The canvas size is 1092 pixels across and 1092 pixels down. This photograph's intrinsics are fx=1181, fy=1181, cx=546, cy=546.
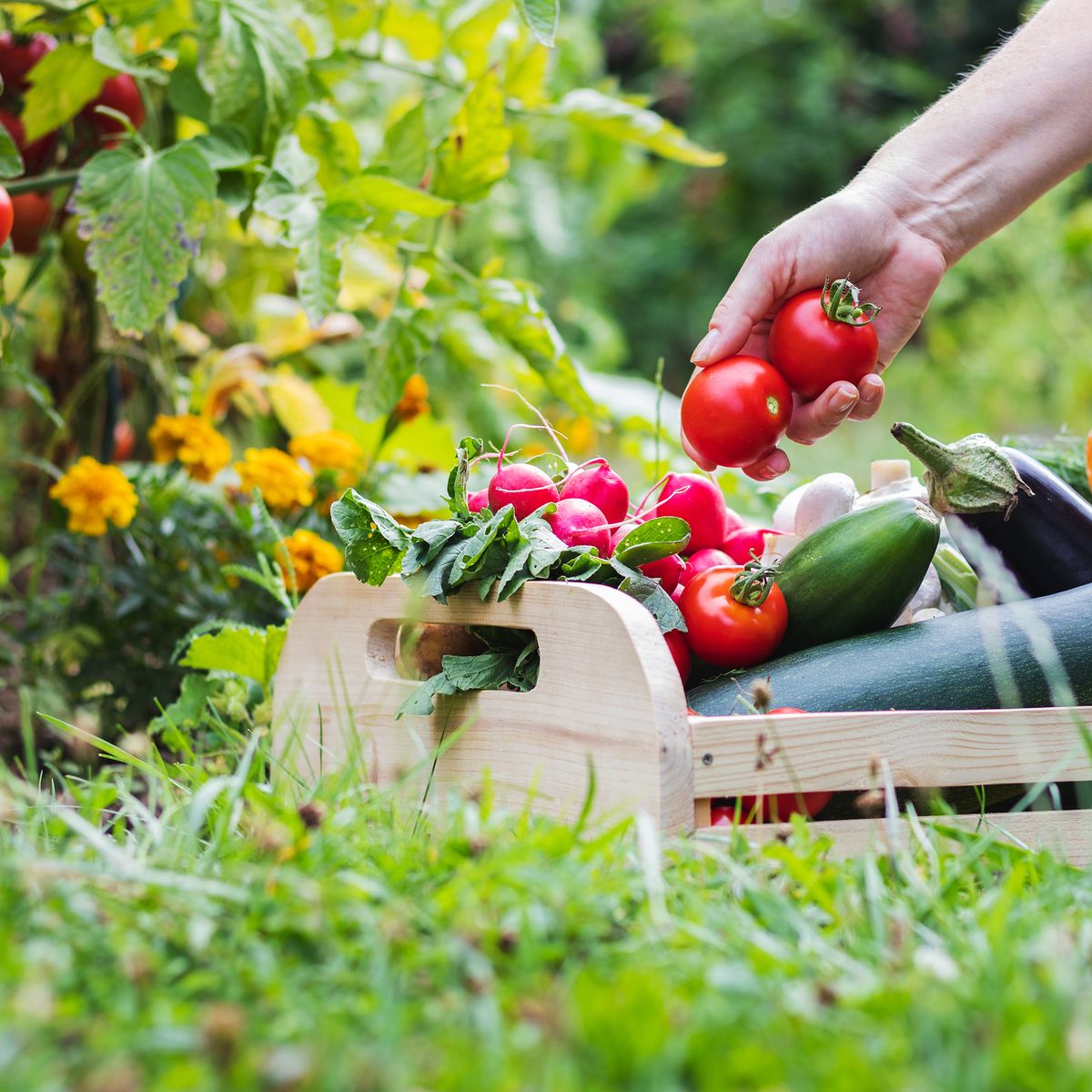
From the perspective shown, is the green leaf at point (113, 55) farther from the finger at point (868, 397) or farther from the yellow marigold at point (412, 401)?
the finger at point (868, 397)

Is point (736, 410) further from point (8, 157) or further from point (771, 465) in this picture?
point (8, 157)

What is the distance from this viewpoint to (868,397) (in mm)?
1627

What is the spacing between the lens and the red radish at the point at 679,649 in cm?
145

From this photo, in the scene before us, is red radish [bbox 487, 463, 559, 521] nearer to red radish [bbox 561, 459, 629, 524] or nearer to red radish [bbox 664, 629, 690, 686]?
red radish [bbox 561, 459, 629, 524]

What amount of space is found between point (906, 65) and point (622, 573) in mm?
8065

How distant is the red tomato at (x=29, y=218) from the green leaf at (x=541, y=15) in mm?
1001

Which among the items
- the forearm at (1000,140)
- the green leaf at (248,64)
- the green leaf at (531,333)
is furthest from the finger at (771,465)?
the green leaf at (248,64)

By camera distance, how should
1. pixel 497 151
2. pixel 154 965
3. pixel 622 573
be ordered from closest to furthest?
pixel 154 965 → pixel 622 573 → pixel 497 151

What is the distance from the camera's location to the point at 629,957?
0.81 metres

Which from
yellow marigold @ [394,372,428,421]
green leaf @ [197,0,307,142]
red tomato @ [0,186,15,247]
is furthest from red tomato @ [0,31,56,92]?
yellow marigold @ [394,372,428,421]

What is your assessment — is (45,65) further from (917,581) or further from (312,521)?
(917,581)

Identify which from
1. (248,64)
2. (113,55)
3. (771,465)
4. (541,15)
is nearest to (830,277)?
(771,465)

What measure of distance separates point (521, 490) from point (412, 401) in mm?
959

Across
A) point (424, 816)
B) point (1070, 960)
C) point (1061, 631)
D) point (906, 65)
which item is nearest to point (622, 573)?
point (424, 816)
